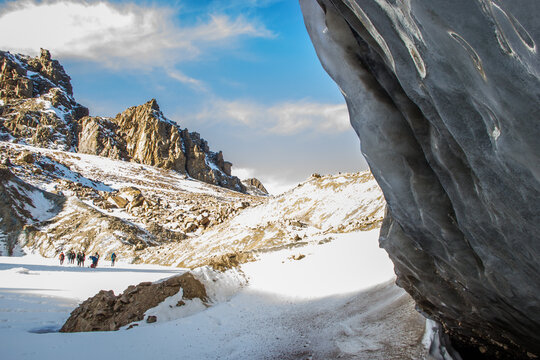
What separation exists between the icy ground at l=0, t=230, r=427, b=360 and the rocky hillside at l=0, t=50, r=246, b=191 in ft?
357

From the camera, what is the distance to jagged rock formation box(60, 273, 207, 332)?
10094mm

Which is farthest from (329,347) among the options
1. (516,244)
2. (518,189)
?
(518,189)

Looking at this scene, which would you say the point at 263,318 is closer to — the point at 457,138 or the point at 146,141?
the point at 457,138

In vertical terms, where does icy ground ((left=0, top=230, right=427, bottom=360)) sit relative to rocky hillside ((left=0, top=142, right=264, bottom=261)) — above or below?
below

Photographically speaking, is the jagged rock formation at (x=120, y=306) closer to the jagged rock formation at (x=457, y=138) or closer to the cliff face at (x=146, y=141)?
the jagged rock formation at (x=457, y=138)

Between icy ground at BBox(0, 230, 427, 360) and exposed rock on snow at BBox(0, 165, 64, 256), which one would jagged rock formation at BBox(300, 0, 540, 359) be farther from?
exposed rock on snow at BBox(0, 165, 64, 256)

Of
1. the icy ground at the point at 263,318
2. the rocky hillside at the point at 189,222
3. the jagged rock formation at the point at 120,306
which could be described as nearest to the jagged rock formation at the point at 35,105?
the rocky hillside at the point at 189,222

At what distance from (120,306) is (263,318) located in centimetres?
494

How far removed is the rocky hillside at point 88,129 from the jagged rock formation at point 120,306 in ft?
364

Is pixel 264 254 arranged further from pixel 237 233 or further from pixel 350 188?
pixel 350 188

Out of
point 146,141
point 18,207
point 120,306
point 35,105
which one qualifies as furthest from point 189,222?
point 35,105

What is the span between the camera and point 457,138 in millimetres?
2842

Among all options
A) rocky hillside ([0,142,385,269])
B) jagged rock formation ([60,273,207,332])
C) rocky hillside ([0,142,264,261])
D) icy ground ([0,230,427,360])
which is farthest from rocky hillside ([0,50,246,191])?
jagged rock formation ([60,273,207,332])

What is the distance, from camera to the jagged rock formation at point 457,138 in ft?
7.53
